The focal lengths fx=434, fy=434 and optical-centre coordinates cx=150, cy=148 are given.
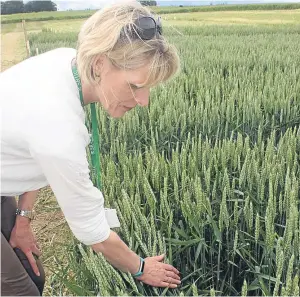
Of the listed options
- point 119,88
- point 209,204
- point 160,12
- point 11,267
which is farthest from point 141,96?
point 160,12

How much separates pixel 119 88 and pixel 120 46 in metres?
0.10

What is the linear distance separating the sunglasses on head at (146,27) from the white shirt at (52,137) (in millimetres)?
204

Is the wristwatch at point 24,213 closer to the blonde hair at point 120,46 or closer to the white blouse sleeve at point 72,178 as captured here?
the white blouse sleeve at point 72,178

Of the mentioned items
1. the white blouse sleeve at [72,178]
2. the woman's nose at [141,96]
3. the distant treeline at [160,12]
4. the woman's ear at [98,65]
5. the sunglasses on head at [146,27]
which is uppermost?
the sunglasses on head at [146,27]

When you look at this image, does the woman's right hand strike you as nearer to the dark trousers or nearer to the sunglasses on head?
the dark trousers

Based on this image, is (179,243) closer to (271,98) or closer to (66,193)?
(66,193)

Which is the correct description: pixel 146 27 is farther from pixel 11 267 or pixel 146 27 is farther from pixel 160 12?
pixel 160 12

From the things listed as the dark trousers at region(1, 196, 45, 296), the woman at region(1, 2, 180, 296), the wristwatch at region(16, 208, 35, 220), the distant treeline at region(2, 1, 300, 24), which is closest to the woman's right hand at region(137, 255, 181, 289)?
the woman at region(1, 2, 180, 296)

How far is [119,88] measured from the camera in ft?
3.39

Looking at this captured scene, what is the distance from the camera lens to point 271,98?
2.89 m

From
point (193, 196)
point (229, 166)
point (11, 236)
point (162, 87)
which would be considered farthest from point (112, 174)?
point (162, 87)

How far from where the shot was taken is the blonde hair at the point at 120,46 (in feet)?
3.25

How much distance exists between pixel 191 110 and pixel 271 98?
58 centimetres

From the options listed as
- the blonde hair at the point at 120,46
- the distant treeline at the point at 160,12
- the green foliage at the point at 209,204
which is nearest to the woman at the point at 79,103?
the blonde hair at the point at 120,46
